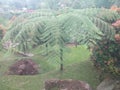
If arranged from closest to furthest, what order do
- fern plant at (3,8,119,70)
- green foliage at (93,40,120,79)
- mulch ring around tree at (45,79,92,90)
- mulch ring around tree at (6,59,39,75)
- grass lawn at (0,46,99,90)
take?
1. fern plant at (3,8,119,70)
2. mulch ring around tree at (45,79,92,90)
3. green foliage at (93,40,120,79)
4. grass lawn at (0,46,99,90)
5. mulch ring around tree at (6,59,39,75)

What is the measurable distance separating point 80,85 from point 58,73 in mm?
1848

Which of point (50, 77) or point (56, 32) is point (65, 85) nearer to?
point (50, 77)

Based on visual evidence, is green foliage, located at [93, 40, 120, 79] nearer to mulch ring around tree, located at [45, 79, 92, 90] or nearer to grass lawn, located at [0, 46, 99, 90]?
grass lawn, located at [0, 46, 99, 90]

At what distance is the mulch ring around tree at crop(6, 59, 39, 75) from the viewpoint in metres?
11.0

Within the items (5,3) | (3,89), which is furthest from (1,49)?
(5,3)

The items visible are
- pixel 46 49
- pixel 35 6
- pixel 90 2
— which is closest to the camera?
pixel 46 49

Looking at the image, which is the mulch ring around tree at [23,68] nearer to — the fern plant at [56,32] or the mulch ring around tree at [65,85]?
the mulch ring around tree at [65,85]

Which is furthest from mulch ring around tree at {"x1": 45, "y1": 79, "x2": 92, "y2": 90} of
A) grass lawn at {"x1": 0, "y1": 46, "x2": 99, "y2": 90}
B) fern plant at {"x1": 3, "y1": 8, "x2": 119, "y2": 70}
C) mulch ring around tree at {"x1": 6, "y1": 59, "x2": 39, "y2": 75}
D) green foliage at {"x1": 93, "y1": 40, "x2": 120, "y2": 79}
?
mulch ring around tree at {"x1": 6, "y1": 59, "x2": 39, "y2": 75}

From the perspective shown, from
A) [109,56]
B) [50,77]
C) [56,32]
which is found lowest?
[50,77]

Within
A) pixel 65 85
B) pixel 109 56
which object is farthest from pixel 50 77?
pixel 109 56

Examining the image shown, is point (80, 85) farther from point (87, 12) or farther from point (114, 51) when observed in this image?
point (87, 12)

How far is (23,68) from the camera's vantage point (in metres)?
A: 11.1

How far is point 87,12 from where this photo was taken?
7.36m

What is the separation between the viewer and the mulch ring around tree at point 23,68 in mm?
10953
